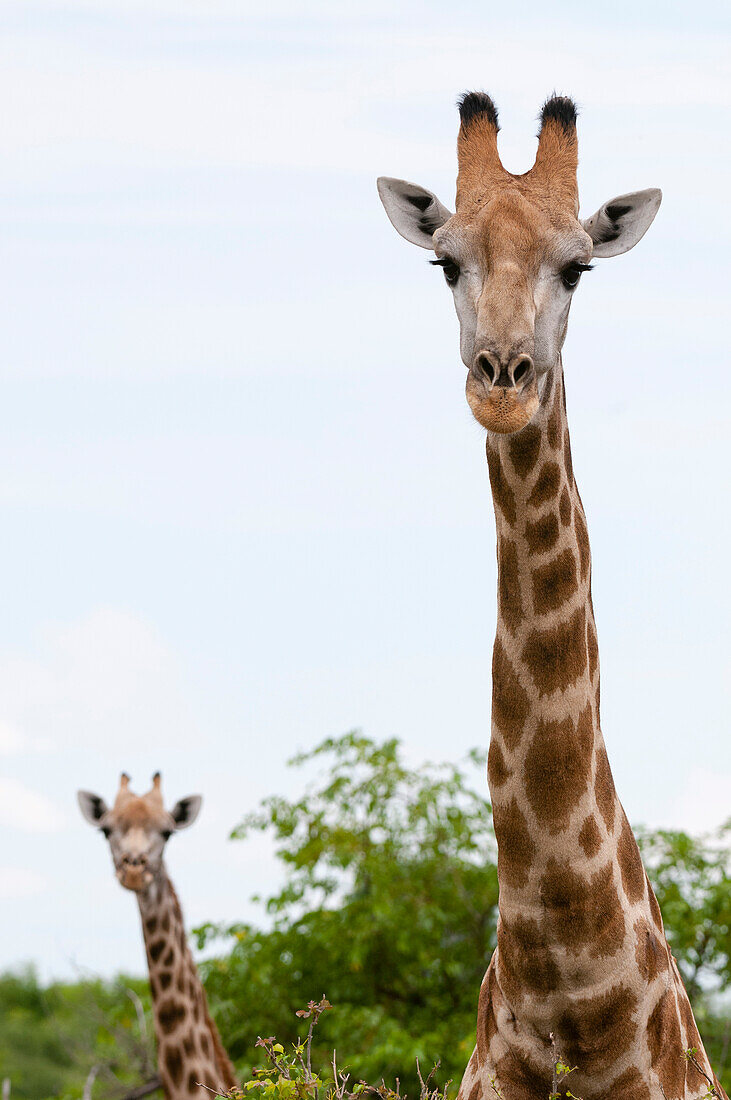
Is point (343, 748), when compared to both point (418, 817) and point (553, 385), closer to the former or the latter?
point (418, 817)

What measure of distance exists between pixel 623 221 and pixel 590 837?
2.18 meters

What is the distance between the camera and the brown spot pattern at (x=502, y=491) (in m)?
4.09

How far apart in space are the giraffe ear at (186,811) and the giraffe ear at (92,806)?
504 mm

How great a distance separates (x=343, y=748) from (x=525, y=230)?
293 inches

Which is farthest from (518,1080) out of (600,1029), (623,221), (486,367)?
(623,221)

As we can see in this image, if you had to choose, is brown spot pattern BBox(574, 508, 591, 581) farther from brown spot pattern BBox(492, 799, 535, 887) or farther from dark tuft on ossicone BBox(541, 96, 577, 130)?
dark tuft on ossicone BBox(541, 96, 577, 130)

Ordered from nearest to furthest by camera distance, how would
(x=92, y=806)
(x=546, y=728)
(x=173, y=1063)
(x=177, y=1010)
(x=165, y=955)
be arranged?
(x=546, y=728)
(x=173, y=1063)
(x=177, y=1010)
(x=165, y=955)
(x=92, y=806)

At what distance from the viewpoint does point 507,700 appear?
4.12 metres

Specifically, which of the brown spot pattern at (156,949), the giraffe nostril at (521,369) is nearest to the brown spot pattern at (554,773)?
the giraffe nostril at (521,369)

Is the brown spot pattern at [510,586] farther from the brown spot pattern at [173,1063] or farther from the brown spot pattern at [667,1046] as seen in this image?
the brown spot pattern at [173,1063]

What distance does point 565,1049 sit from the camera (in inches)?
159

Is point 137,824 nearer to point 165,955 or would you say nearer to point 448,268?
point 165,955

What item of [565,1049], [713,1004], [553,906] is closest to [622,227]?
[553,906]

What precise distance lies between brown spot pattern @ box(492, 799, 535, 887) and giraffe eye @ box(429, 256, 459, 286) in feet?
Result: 5.52
